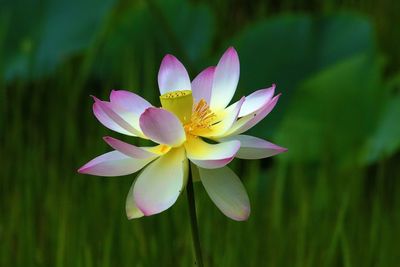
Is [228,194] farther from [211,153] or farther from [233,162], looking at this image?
[233,162]

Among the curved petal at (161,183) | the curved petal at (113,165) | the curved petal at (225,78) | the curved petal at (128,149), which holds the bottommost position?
the curved petal at (161,183)

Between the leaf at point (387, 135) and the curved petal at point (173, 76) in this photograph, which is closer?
the curved petal at point (173, 76)

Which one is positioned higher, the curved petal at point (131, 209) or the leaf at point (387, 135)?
the leaf at point (387, 135)

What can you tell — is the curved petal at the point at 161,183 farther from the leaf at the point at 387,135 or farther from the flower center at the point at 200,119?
the leaf at the point at 387,135

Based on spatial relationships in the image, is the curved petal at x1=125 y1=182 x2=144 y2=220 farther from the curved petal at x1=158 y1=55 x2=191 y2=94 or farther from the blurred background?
the blurred background

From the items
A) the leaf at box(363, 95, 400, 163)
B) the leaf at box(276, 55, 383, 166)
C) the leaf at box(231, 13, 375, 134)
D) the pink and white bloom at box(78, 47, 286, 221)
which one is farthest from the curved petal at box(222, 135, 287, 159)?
the leaf at box(231, 13, 375, 134)

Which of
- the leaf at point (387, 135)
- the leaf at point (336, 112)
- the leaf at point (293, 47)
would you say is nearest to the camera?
the leaf at point (387, 135)

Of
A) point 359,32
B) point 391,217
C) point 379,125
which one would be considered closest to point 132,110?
point 391,217

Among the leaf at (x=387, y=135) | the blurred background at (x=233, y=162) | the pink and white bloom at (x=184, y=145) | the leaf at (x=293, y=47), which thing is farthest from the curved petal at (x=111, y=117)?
the leaf at (x=293, y=47)
